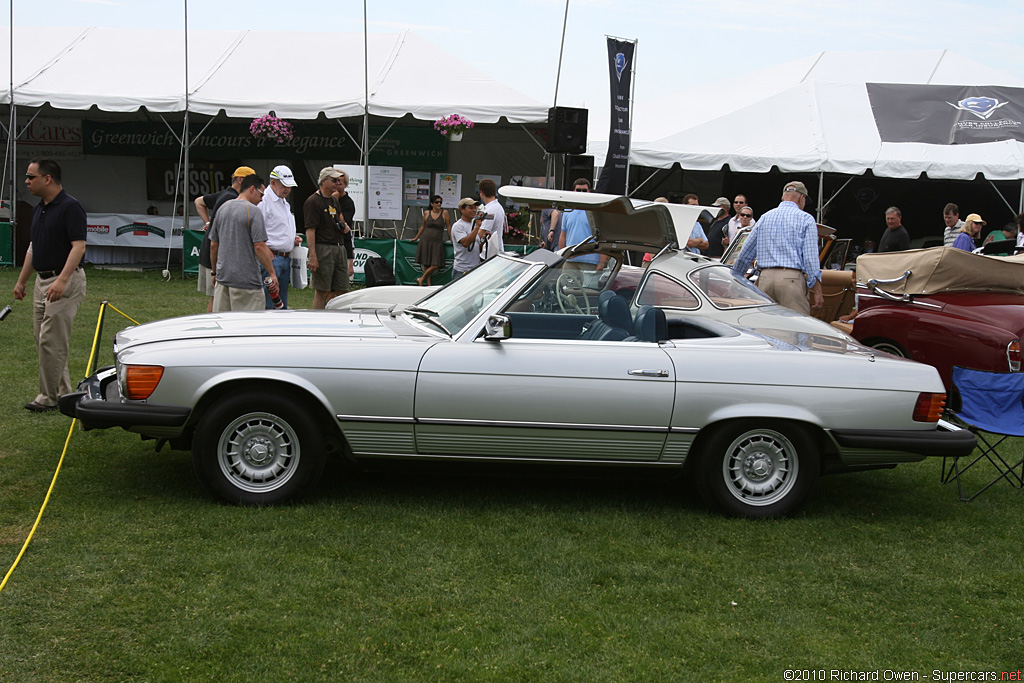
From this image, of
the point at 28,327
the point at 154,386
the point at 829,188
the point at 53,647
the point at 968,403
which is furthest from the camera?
the point at 829,188

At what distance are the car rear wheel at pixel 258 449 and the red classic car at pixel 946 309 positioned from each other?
5176 millimetres

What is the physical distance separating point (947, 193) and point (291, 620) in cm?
2041

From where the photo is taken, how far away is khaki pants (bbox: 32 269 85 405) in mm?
6444

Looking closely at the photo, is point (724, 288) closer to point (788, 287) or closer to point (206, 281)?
point (788, 287)

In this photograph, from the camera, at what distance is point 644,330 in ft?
16.7

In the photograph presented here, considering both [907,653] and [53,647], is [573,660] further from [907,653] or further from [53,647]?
[53,647]

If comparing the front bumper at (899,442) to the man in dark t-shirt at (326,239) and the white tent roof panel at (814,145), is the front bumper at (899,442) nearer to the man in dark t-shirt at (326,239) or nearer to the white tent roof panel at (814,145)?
the man in dark t-shirt at (326,239)

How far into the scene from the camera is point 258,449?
187 inches

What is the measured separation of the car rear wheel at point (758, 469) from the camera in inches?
192

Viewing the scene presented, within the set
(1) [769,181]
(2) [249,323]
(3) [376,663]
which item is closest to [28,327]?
(2) [249,323]

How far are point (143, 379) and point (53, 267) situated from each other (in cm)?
242

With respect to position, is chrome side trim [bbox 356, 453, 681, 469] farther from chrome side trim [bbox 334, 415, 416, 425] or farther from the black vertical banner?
the black vertical banner

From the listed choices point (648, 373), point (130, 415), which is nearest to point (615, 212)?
point (648, 373)

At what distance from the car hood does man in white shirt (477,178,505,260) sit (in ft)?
19.2
